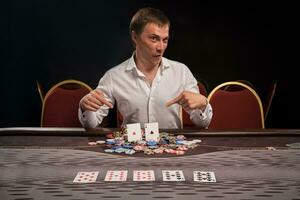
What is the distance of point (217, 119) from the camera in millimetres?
3107

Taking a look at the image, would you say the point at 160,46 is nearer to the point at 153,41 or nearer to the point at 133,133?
the point at 153,41

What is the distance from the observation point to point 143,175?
1.55 m

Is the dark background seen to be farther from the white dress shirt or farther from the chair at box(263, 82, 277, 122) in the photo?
the white dress shirt

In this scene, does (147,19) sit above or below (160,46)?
above

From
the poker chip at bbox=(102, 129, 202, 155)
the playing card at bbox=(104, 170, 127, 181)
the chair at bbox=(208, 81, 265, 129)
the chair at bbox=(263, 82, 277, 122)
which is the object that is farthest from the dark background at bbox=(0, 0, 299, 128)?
the playing card at bbox=(104, 170, 127, 181)

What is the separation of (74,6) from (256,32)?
1.88m

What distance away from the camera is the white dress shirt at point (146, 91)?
2.80 m

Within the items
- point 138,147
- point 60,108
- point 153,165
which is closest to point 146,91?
point 60,108

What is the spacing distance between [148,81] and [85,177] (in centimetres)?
139

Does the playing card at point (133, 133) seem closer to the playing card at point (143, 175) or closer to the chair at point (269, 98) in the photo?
the playing card at point (143, 175)

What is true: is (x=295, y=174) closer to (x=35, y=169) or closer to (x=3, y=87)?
(x=35, y=169)

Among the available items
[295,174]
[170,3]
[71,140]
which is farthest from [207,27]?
[295,174]

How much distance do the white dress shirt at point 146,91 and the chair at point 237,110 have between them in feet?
0.88

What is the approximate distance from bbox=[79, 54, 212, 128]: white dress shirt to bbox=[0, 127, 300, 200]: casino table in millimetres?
465
